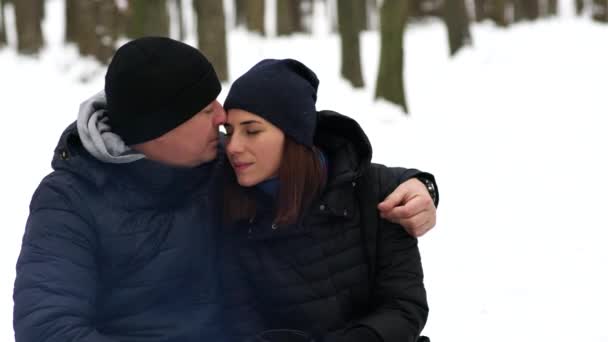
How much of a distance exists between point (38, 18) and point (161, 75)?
523 inches

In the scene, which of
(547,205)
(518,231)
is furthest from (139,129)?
(547,205)

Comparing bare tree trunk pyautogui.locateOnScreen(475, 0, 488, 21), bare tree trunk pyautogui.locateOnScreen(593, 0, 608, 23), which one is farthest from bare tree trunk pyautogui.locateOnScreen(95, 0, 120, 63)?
bare tree trunk pyautogui.locateOnScreen(475, 0, 488, 21)

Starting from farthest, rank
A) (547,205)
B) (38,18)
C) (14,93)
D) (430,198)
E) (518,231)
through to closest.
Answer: (38,18), (14,93), (547,205), (518,231), (430,198)

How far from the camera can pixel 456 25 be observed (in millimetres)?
15555

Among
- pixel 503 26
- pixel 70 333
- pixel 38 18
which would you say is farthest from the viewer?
pixel 503 26

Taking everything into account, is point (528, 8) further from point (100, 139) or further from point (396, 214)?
point (100, 139)

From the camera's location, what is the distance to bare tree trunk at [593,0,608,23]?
18.3 m

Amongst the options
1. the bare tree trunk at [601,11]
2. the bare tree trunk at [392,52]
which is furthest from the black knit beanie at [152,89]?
the bare tree trunk at [601,11]

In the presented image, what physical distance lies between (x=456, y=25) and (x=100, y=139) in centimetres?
1351

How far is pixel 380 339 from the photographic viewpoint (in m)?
2.85

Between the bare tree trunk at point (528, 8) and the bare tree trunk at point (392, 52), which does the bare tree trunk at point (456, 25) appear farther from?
the bare tree trunk at point (528, 8)

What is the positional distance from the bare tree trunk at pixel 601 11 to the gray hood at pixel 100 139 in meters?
17.4

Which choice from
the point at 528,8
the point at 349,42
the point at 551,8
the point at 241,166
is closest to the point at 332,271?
the point at 241,166

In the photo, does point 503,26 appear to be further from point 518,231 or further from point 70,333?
point 70,333
